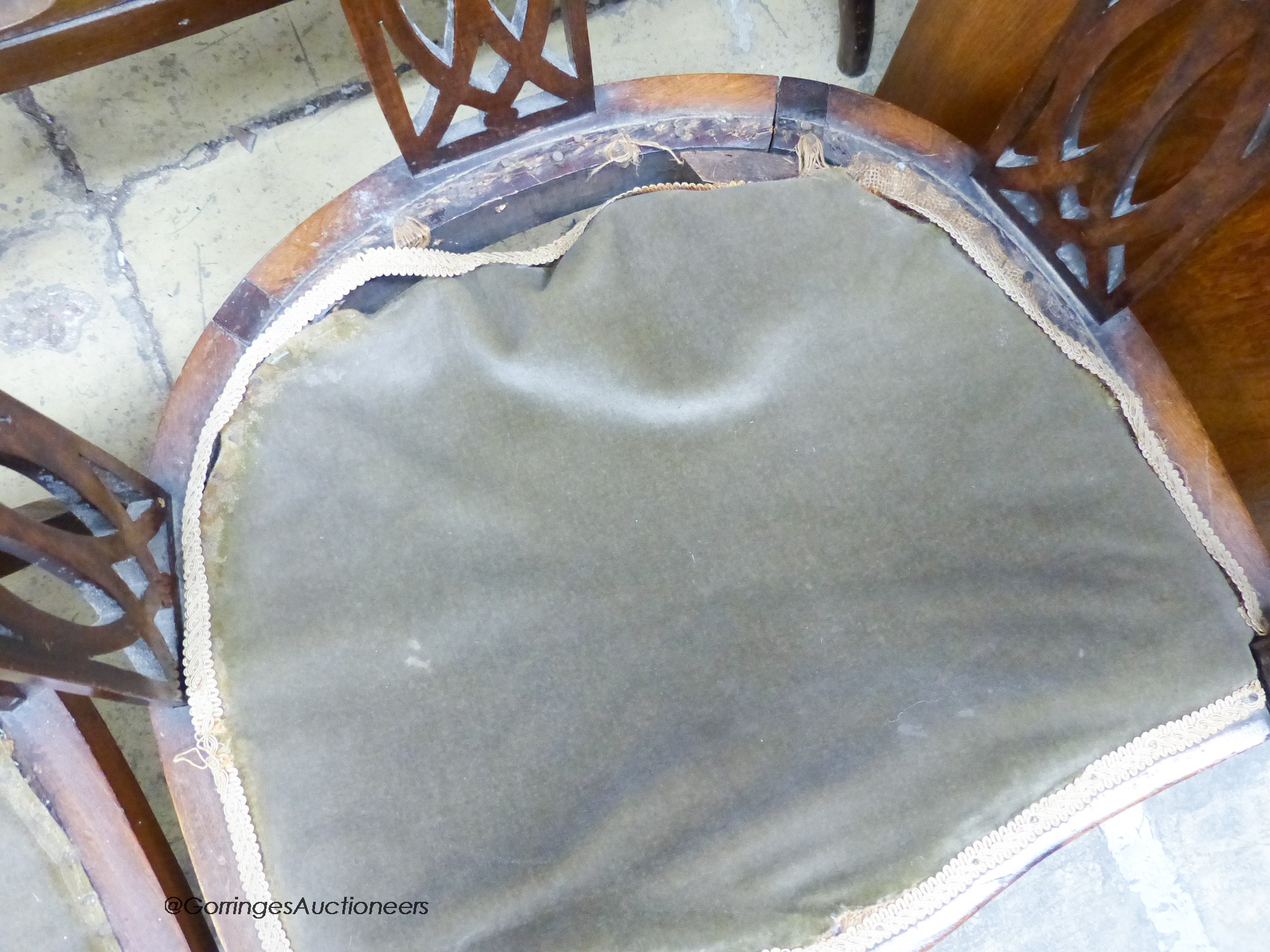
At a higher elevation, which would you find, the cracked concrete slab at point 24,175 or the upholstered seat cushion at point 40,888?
the cracked concrete slab at point 24,175

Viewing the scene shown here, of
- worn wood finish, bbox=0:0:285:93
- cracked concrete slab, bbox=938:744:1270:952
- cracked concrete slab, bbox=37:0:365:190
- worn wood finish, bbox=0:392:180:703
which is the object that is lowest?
cracked concrete slab, bbox=938:744:1270:952

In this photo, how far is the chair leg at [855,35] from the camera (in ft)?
4.02

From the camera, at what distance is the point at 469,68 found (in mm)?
719

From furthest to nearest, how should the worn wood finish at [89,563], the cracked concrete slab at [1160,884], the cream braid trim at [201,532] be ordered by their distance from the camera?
1. the cracked concrete slab at [1160,884]
2. the cream braid trim at [201,532]
3. the worn wood finish at [89,563]

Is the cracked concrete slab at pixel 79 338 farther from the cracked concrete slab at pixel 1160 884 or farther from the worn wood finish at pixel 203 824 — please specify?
the cracked concrete slab at pixel 1160 884

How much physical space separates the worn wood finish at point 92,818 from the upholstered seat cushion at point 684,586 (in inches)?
4.5

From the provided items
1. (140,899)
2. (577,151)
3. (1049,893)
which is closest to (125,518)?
(140,899)


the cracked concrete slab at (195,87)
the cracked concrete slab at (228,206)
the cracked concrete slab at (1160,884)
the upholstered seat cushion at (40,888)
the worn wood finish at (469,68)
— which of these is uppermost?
the cracked concrete slab at (195,87)

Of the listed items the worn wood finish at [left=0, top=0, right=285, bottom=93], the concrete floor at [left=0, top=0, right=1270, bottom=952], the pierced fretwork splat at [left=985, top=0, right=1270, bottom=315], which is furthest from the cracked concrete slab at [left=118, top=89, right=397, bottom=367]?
the pierced fretwork splat at [left=985, top=0, right=1270, bottom=315]

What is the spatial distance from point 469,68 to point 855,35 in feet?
2.54

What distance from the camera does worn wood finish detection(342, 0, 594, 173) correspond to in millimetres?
663

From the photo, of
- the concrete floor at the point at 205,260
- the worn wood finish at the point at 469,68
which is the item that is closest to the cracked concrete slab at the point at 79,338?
the concrete floor at the point at 205,260

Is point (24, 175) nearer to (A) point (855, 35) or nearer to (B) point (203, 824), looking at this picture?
(B) point (203, 824)

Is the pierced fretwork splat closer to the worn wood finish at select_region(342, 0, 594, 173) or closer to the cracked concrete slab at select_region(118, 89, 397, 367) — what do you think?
the worn wood finish at select_region(342, 0, 594, 173)
